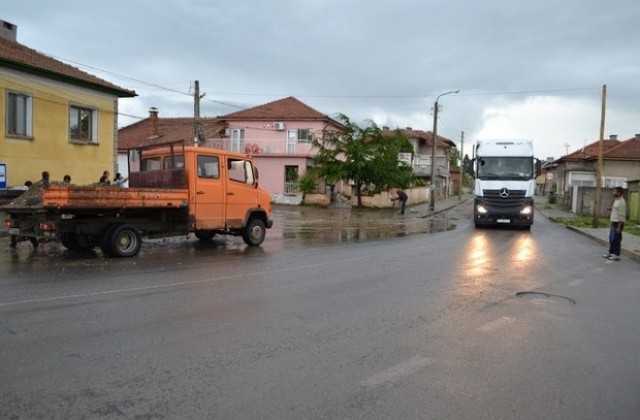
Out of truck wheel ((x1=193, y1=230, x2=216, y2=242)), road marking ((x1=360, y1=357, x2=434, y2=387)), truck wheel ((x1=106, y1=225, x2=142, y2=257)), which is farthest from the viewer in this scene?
truck wheel ((x1=193, y1=230, x2=216, y2=242))

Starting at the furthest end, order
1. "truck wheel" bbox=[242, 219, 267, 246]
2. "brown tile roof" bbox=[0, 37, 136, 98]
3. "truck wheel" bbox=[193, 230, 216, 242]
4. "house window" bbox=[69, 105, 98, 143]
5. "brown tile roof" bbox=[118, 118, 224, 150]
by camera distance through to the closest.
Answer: "brown tile roof" bbox=[118, 118, 224, 150] < "house window" bbox=[69, 105, 98, 143] < "brown tile roof" bbox=[0, 37, 136, 98] < "truck wheel" bbox=[193, 230, 216, 242] < "truck wheel" bbox=[242, 219, 267, 246]

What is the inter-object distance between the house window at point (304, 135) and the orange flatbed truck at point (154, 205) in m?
26.5

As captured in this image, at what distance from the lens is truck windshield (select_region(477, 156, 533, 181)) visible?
21703 millimetres

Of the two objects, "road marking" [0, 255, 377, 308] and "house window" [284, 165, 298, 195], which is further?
"house window" [284, 165, 298, 195]

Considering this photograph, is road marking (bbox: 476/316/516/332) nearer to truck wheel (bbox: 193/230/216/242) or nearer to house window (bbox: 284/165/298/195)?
truck wheel (bbox: 193/230/216/242)

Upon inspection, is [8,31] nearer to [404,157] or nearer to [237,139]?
[237,139]

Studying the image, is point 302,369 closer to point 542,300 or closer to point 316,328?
point 316,328

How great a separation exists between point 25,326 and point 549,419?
529 centimetres

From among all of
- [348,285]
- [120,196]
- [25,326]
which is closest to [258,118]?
[120,196]

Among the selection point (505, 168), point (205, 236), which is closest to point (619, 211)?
point (505, 168)

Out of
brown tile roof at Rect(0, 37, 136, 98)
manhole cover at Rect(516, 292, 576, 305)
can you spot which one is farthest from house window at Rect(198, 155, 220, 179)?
brown tile roof at Rect(0, 37, 136, 98)

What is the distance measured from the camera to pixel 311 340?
5.75m

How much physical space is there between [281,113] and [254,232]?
2918 centimetres

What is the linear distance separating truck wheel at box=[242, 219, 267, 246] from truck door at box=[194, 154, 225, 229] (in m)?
0.95
